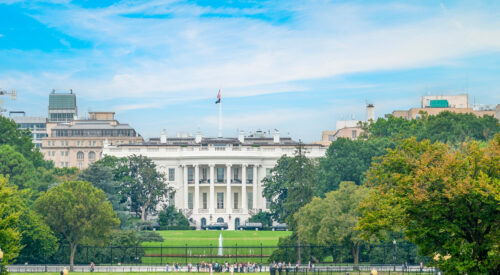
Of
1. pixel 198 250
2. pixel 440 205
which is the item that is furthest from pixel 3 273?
pixel 198 250

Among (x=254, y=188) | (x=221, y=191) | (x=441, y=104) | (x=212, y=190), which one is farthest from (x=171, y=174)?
(x=441, y=104)

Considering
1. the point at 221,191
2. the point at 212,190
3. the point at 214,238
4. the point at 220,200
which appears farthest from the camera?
the point at 221,191

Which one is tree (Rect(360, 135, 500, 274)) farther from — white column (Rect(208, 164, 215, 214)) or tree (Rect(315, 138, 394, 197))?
white column (Rect(208, 164, 215, 214))

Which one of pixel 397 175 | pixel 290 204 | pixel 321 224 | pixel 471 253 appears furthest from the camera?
pixel 290 204

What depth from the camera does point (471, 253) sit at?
44.6 meters

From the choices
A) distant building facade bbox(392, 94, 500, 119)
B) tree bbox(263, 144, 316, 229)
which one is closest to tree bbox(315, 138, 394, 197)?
tree bbox(263, 144, 316, 229)

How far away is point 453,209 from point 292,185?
5763 centimetres

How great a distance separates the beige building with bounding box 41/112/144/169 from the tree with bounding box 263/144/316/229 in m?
58.7

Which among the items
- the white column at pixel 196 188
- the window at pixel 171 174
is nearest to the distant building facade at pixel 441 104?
the white column at pixel 196 188

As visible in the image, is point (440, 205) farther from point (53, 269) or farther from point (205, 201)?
point (205, 201)

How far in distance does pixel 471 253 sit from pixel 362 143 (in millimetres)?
76248

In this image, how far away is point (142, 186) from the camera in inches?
4825

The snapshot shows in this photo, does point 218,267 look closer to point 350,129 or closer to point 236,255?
point 236,255

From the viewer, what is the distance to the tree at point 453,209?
144 ft
